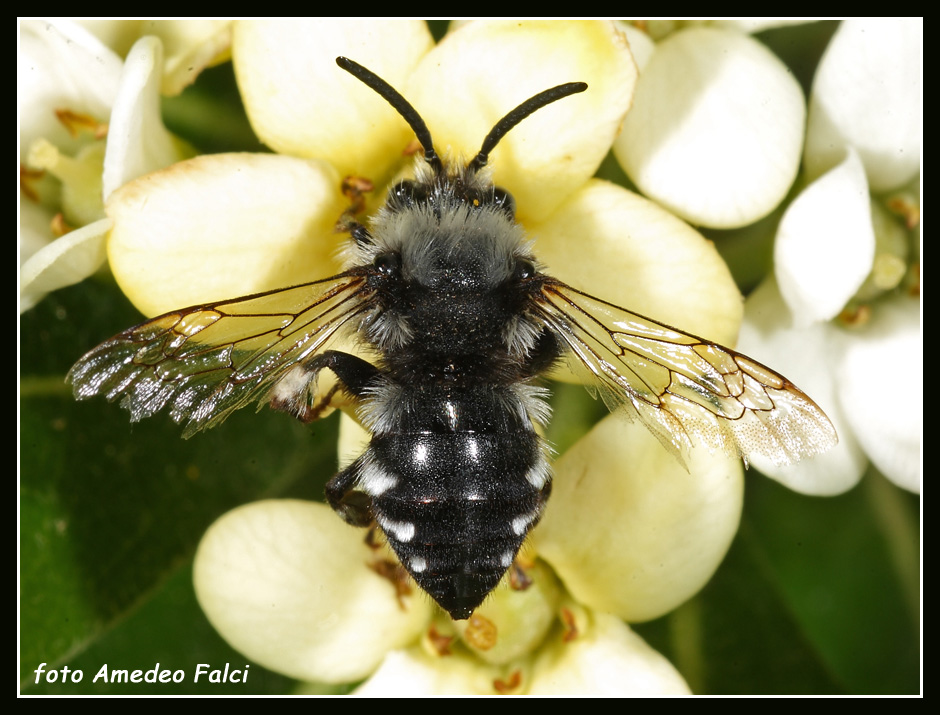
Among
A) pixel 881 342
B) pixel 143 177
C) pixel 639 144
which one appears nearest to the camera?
pixel 143 177

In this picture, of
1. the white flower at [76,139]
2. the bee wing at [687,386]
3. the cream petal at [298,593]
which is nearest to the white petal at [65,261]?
the white flower at [76,139]

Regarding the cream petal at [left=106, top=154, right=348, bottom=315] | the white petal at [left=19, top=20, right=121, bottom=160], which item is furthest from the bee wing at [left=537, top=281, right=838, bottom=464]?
the white petal at [left=19, top=20, right=121, bottom=160]

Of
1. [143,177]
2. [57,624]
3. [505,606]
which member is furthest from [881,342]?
[57,624]

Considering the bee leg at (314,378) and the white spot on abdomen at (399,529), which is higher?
the bee leg at (314,378)

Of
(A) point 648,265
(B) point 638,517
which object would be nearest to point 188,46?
(A) point 648,265

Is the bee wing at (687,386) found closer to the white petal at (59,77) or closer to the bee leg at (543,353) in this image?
the bee leg at (543,353)

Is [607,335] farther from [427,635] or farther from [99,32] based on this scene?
[99,32]
